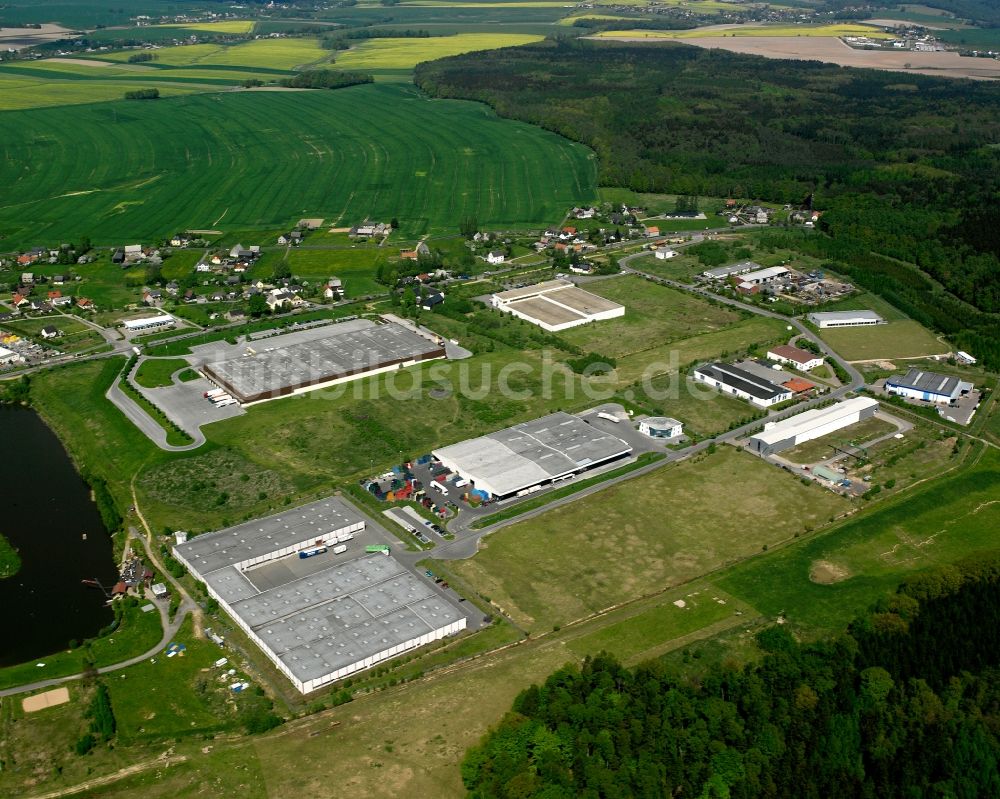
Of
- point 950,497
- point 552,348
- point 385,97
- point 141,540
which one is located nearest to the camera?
point 141,540

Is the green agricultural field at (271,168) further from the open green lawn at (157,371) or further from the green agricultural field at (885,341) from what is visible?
the green agricultural field at (885,341)

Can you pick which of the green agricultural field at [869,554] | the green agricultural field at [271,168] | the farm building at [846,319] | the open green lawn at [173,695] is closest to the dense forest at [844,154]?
the farm building at [846,319]

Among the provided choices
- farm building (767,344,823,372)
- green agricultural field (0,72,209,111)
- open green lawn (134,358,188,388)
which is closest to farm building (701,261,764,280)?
farm building (767,344,823,372)

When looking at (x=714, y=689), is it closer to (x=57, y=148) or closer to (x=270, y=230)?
(x=270, y=230)

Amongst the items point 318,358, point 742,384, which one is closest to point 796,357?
point 742,384

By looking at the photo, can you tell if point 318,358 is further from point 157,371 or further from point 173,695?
point 173,695

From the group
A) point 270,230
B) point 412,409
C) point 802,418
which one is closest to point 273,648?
point 412,409
